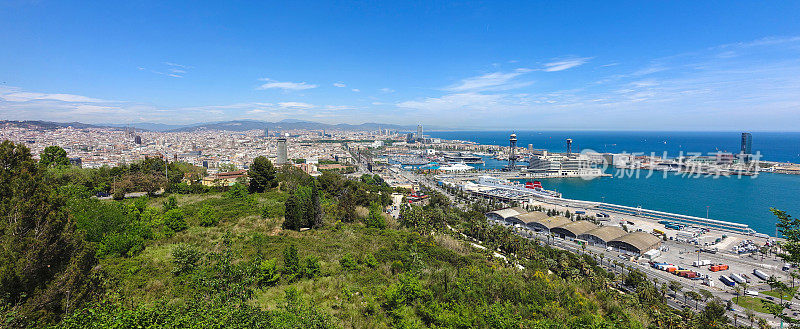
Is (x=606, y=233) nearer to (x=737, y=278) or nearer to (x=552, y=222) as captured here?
(x=552, y=222)

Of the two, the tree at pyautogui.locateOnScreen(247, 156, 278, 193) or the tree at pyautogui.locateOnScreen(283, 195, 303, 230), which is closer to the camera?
the tree at pyautogui.locateOnScreen(283, 195, 303, 230)

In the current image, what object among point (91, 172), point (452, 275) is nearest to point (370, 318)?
point (452, 275)

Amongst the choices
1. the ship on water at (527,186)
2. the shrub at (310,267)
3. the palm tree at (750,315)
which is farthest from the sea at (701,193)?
the shrub at (310,267)

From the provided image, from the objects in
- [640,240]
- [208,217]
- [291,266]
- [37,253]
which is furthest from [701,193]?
[37,253]

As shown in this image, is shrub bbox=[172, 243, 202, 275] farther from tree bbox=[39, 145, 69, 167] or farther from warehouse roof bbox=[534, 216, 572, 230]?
warehouse roof bbox=[534, 216, 572, 230]

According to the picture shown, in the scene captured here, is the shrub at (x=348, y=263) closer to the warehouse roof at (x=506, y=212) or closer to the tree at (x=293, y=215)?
the tree at (x=293, y=215)

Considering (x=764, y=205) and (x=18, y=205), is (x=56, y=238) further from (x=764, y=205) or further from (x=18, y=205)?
(x=764, y=205)

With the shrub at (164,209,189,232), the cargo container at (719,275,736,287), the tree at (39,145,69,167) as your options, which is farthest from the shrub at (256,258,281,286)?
the tree at (39,145,69,167)
